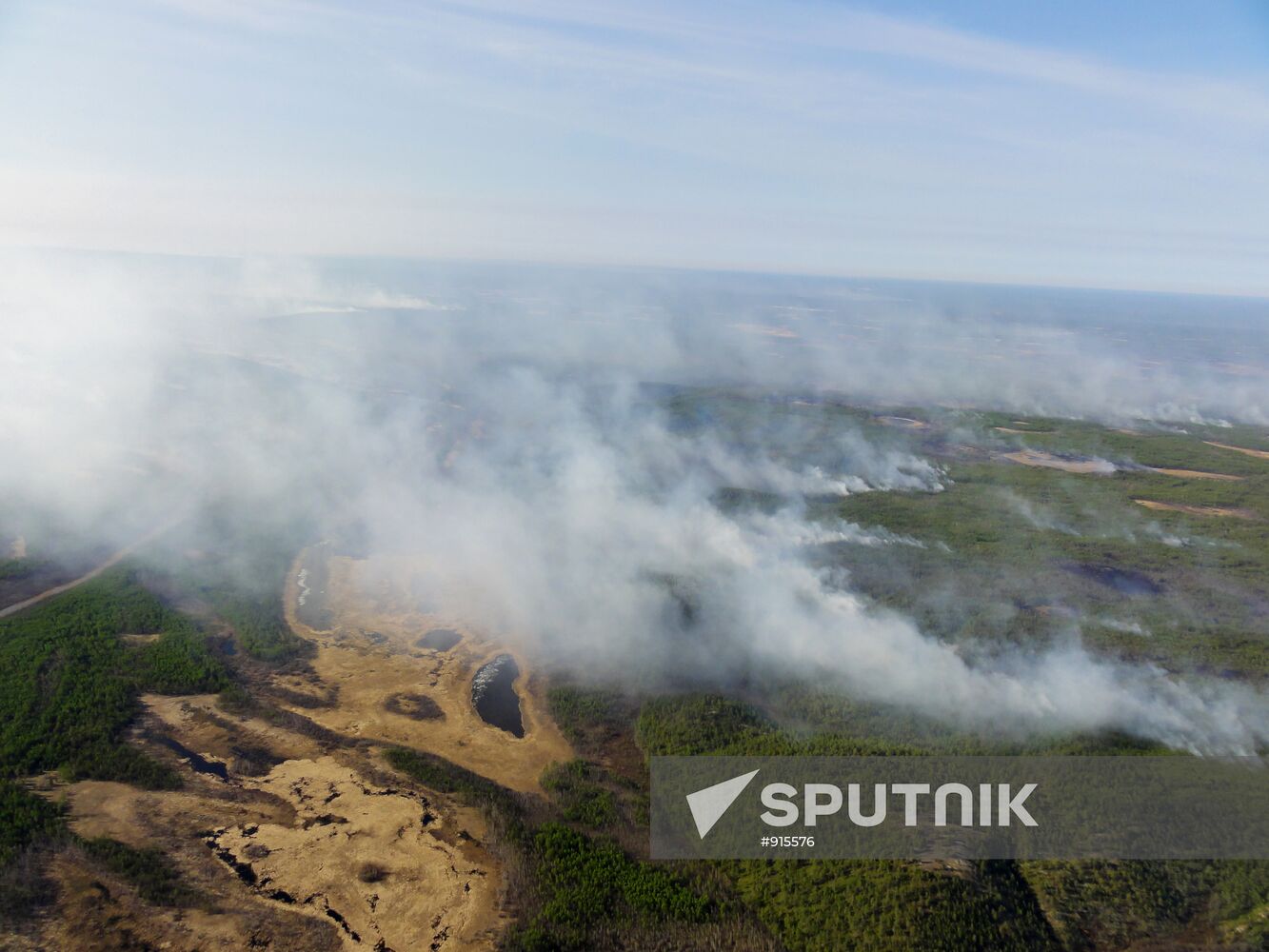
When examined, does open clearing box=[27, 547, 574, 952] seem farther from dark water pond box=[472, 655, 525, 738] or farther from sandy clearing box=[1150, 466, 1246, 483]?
sandy clearing box=[1150, 466, 1246, 483]

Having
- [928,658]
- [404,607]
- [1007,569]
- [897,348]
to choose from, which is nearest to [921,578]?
[1007,569]

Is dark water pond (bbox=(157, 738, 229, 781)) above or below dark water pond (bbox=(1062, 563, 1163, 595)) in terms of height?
below

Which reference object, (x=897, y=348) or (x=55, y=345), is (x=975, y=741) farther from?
(x=897, y=348)

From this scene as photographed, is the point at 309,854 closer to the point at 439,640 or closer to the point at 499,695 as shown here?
the point at 499,695

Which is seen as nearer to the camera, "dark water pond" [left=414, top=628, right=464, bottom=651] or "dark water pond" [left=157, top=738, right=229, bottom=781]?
"dark water pond" [left=157, top=738, right=229, bottom=781]

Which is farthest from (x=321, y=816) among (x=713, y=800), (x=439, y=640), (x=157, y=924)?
(x=713, y=800)
